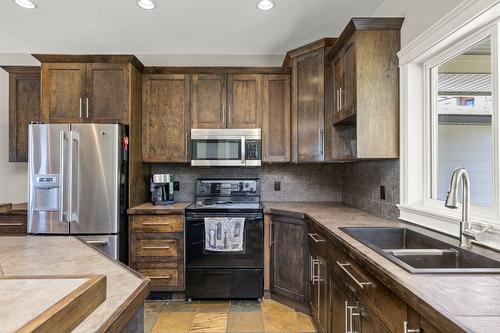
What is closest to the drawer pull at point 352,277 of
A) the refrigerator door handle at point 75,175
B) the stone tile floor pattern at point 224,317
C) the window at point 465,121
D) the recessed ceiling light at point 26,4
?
the window at point 465,121

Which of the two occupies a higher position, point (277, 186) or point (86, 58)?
point (86, 58)

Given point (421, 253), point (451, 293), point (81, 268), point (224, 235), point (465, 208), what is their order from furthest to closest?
point (224, 235), point (421, 253), point (465, 208), point (81, 268), point (451, 293)

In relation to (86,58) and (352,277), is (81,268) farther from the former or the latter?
(86,58)

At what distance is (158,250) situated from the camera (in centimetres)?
288

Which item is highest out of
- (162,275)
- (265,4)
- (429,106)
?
(265,4)

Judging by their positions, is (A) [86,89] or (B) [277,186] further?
(B) [277,186]

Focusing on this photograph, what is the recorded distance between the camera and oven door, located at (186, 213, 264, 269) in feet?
9.36

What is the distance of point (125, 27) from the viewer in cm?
296

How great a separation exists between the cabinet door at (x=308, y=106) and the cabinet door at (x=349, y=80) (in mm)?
483

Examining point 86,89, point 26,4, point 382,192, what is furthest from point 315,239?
point 26,4

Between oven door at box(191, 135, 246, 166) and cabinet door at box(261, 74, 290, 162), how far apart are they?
0.28m

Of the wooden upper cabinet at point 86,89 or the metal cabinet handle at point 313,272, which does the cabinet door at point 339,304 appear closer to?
the metal cabinet handle at point 313,272

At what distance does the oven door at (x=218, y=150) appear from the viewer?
3.20 metres

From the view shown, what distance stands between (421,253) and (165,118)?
2.63 meters
